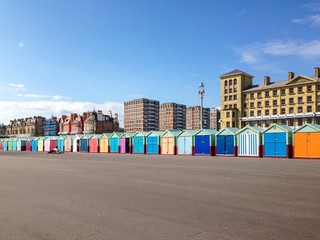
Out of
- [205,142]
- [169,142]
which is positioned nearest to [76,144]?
[169,142]

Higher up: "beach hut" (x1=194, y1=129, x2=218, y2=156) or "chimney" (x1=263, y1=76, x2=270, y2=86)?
"chimney" (x1=263, y1=76, x2=270, y2=86)

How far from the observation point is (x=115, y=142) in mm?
47375

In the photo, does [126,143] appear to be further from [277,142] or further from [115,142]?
[277,142]

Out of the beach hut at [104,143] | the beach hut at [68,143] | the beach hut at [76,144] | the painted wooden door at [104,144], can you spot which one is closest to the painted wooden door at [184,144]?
the beach hut at [104,143]

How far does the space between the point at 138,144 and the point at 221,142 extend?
13.9 meters

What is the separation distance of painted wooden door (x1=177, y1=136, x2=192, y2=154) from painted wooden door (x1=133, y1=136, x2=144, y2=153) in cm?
673

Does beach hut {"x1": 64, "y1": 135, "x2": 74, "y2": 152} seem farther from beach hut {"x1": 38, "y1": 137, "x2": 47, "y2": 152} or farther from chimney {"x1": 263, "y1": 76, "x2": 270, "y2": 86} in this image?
chimney {"x1": 263, "y1": 76, "x2": 270, "y2": 86}

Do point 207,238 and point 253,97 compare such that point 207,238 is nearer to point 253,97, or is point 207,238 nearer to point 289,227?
point 289,227

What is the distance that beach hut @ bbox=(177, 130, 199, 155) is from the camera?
3691cm

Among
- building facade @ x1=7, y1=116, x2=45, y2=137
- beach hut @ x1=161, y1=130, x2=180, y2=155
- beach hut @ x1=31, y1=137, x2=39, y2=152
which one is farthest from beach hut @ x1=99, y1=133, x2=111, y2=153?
building facade @ x1=7, y1=116, x2=45, y2=137

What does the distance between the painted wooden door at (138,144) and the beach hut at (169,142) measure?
396 cm

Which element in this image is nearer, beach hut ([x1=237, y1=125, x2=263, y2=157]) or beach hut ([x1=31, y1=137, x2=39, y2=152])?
beach hut ([x1=237, y1=125, x2=263, y2=157])

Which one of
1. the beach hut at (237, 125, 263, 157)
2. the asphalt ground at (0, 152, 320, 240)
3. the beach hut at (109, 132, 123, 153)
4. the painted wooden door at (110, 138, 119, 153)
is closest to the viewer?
the asphalt ground at (0, 152, 320, 240)

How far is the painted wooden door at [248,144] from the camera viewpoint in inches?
1221
